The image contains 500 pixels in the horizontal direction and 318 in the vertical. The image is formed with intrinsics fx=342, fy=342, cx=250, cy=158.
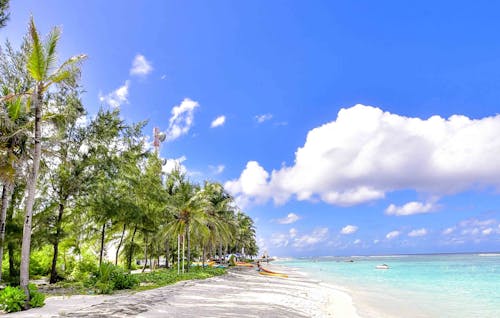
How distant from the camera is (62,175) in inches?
754

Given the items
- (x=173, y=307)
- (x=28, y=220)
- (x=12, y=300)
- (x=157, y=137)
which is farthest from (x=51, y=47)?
(x=157, y=137)

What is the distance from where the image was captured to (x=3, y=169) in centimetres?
1144

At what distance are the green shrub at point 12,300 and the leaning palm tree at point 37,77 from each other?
1.30 ft

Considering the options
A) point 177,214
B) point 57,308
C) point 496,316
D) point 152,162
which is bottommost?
point 496,316

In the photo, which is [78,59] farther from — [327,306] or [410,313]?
[410,313]

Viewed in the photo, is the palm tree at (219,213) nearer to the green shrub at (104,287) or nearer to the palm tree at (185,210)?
the palm tree at (185,210)

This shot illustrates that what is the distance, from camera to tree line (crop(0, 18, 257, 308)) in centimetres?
1069

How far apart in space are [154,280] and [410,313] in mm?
13380

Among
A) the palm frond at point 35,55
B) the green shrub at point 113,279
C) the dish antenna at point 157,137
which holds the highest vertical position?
the dish antenna at point 157,137

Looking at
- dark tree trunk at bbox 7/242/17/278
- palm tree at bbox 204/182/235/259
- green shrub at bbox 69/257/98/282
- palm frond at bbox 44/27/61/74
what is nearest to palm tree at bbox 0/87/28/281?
palm frond at bbox 44/27/61/74

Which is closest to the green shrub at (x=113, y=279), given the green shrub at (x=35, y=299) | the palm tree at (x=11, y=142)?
the palm tree at (x=11, y=142)

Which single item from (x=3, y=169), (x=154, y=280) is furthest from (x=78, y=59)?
(x=154, y=280)

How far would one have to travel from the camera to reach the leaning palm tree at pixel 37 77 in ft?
33.2

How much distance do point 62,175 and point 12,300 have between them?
11.1 meters
